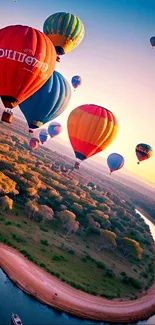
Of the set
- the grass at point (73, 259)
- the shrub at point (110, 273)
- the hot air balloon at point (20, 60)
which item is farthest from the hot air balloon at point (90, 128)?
the shrub at point (110, 273)

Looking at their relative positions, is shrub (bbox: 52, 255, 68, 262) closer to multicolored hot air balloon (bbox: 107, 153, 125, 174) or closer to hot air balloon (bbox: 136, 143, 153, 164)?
hot air balloon (bbox: 136, 143, 153, 164)

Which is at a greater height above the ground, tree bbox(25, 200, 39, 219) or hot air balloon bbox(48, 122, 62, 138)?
hot air balloon bbox(48, 122, 62, 138)

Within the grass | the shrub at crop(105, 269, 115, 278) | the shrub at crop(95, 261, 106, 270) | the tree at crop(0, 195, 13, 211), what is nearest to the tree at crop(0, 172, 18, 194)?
the tree at crop(0, 195, 13, 211)

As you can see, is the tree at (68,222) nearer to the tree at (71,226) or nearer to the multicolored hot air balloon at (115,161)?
the tree at (71,226)

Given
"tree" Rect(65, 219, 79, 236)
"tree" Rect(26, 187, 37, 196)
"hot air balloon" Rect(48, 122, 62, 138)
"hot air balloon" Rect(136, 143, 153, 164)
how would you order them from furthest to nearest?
"hot air balloon" Rect(48, 122, 62, 138) < "tree" Rect(26, 187, 37, 196) < "tree" Rect(65, 219, 79, 236) < "hot air balloon" Rect(136, 143, 153, 164)

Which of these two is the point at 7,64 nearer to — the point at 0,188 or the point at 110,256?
the point at 0,188

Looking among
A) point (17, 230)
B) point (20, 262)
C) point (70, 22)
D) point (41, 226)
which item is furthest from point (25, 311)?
point (70, 22)

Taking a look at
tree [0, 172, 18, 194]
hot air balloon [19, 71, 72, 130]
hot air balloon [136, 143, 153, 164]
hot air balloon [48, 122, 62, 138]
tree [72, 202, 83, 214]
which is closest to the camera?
hot air balloon [19, 71, 72, 130]
